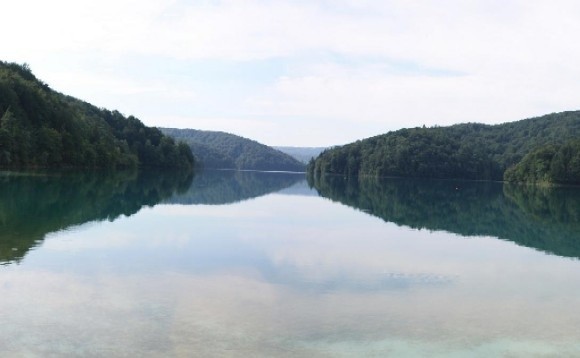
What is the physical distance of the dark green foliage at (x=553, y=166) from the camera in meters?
111

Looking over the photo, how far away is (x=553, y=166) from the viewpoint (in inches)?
4397

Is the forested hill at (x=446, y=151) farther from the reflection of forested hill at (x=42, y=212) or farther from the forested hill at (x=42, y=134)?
the reflection of forested hill at (x=42, y=212)

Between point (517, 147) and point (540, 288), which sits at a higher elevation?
point (517, 147)

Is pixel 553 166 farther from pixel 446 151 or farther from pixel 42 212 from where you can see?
pixel 42 212

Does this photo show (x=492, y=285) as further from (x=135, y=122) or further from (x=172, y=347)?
(x=135, y=122)

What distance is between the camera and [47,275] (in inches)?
500

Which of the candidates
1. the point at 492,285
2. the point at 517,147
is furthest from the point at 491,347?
the point at 517,147

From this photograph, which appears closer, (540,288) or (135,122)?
(540,288)

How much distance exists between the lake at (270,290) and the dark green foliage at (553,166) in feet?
312

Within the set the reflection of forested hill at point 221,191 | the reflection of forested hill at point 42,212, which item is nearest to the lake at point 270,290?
the reflection of forested hill at point 42,212

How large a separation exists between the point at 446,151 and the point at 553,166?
53.2 metres

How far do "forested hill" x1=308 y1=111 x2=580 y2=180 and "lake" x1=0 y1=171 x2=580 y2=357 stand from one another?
139519 mm

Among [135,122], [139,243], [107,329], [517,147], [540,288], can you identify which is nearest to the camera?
[107,329]

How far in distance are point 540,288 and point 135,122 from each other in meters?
137
